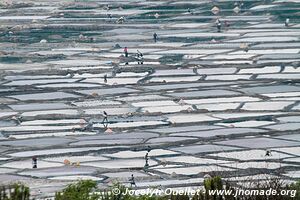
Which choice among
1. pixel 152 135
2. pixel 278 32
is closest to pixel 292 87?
pixel 152 135

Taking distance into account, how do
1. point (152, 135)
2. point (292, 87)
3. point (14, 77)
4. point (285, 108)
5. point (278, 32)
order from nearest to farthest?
point (152, 135) → point (285, 108) → point (292, 87) → point (14, 77) → point (278, 32)

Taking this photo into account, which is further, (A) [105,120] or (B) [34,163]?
(A) [105,120]

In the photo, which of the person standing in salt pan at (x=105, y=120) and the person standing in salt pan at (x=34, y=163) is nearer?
the person standing in salt pan at (x=34, y=163)

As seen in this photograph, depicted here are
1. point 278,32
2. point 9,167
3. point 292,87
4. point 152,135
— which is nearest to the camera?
point 9,167

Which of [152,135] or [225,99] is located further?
[225,99]

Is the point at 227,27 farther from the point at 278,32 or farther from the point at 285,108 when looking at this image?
the point at 285,108

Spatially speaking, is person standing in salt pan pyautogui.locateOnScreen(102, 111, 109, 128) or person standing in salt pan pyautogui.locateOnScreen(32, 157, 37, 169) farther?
person standing in salt pan pyautogui.locateOnScreen(102, 111, 109, 128)

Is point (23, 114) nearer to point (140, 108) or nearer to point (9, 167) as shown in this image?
point (140, 108)

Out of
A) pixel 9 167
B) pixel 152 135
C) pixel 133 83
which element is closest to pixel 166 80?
pixel 133 83

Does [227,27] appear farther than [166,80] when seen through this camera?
Yes
